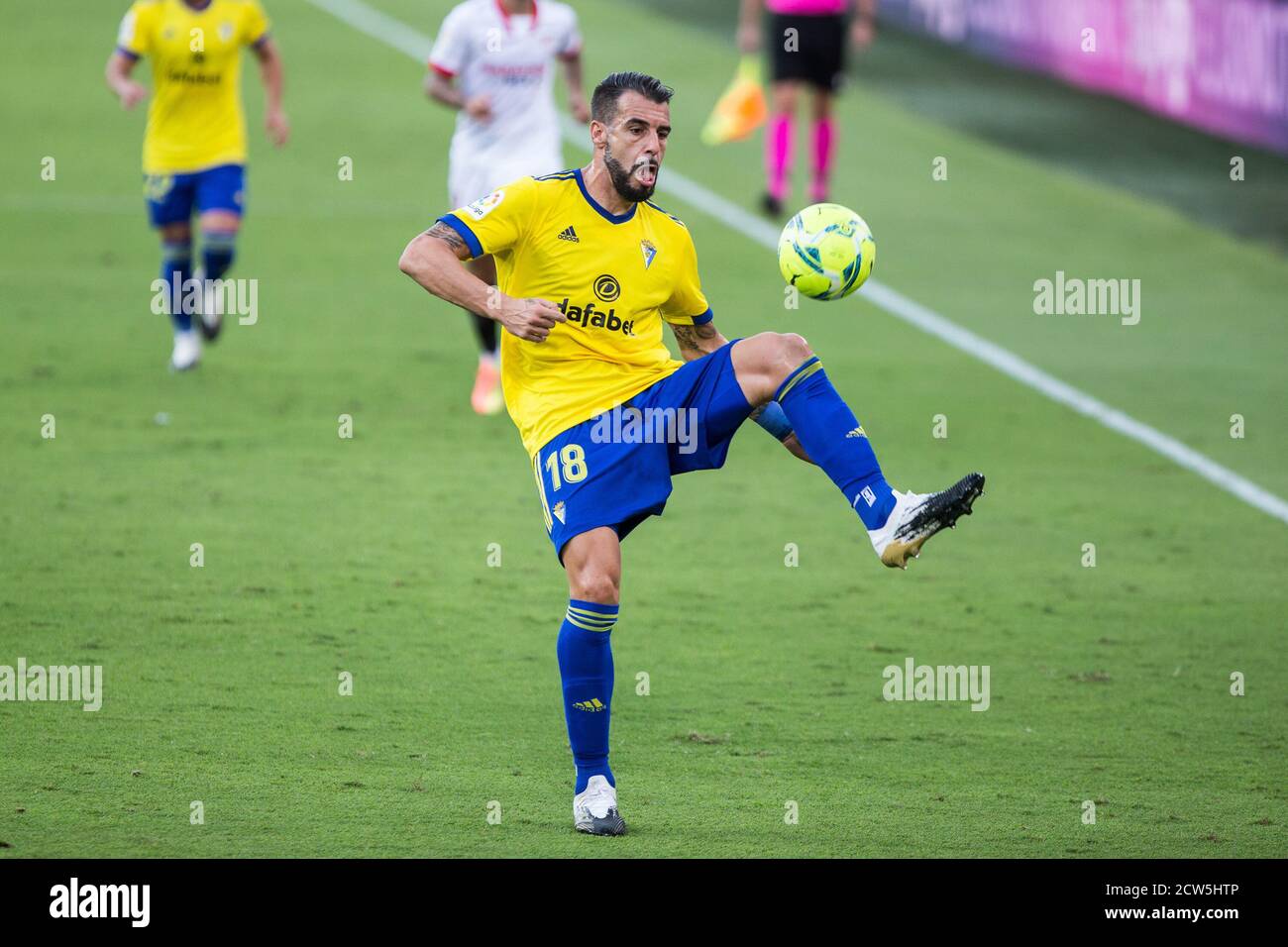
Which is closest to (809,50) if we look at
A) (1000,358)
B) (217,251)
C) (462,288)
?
(1000,358)

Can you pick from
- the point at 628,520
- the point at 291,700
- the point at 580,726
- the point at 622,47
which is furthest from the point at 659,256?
the point at 622,47

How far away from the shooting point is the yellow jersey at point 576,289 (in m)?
6.43

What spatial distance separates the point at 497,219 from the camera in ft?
20.8

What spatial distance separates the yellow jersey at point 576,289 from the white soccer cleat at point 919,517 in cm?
100

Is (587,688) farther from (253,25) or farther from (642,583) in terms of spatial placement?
(253,25)

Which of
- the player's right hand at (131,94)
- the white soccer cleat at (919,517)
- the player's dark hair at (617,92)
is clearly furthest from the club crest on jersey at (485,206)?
the player's right hand at (131,94)

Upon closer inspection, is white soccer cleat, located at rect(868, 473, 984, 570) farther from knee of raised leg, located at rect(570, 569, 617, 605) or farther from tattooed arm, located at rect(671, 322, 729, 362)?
tattooed arm, located at rect(671, 322, 729, 362)

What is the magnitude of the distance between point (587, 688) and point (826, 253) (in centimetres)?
166

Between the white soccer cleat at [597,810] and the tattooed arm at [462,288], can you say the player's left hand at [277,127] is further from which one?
the white soccer cleat at [597,810]

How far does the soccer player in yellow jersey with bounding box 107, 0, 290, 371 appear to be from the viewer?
1246 centimetres

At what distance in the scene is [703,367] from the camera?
6395mm

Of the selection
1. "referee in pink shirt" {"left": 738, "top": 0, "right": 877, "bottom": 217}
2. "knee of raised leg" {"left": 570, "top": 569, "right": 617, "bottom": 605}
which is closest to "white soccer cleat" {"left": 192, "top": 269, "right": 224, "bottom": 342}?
"referee in pink shirt" {"left": 738, "top": 0, "right": 877, "bottom": 217}
